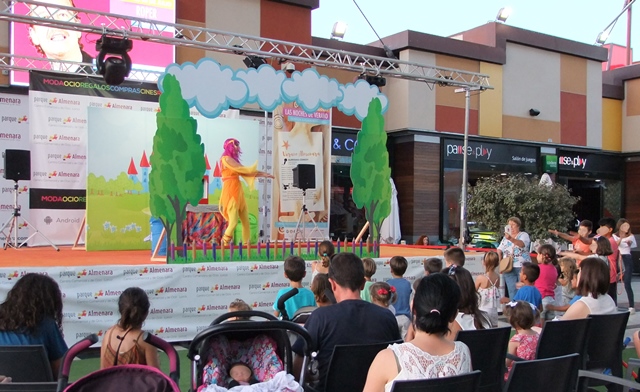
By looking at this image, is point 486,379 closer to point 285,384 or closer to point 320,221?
point 285,384

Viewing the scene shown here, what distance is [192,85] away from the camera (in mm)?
8641

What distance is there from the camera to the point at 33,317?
3.43 metres

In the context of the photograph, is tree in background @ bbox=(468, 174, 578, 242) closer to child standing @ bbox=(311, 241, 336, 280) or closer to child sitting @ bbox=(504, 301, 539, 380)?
child standing @ bbox=(311, 241, 336, 280)

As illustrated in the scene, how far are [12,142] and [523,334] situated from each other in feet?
34.8

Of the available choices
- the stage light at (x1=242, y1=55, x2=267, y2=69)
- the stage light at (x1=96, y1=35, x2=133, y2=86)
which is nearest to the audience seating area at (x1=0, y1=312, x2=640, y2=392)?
the stage light at (x1=96, y1=35, x2=133, y2=86)

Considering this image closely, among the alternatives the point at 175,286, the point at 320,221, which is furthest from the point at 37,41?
the point at 175,286

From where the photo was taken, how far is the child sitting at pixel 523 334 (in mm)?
4176

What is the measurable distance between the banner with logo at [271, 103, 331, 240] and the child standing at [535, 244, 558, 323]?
555 cm

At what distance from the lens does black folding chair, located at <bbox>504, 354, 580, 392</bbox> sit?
300 centimetres

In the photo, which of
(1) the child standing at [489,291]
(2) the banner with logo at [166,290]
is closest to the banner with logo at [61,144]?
(2) the banner with logo at [166,290]

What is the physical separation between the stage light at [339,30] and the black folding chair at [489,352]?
46.2 ft

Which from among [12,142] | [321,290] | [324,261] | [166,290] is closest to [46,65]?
[12,142]

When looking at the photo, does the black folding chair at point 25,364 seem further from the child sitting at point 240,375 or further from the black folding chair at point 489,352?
the black folding chair at point 489,352

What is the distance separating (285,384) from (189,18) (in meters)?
12.3
